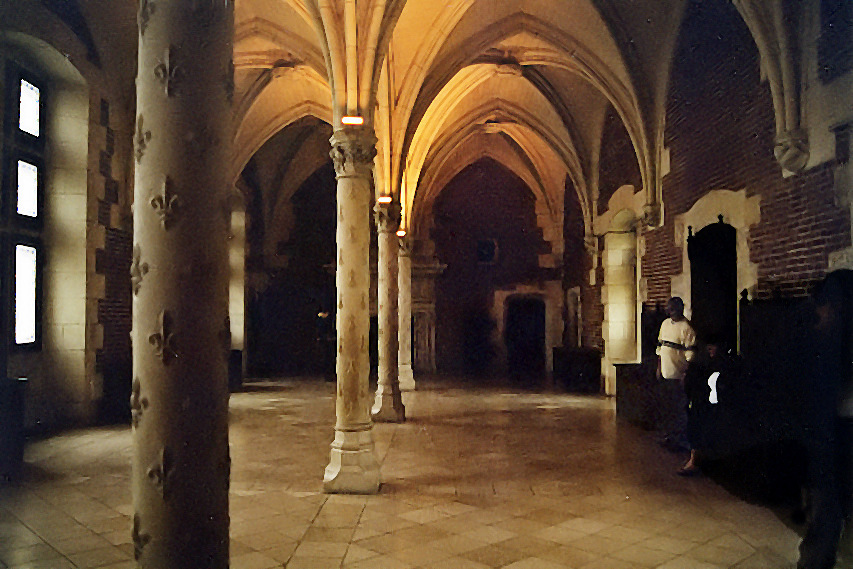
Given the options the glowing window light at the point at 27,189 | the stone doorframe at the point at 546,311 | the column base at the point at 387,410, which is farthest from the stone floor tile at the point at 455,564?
the stone doorframe at the point at 546,311

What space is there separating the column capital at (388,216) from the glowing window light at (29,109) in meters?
4.23

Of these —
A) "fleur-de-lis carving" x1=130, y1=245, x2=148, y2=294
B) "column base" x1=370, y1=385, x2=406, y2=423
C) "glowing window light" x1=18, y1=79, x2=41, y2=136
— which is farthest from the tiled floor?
"glowing window light" x1=18, y1=79, x2=41, y2=136

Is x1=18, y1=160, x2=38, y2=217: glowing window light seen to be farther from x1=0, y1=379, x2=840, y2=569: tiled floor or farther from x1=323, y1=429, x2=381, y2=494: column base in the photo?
x1=323, y1=429, x2=381, y2=494: column base

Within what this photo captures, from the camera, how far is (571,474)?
5.72m

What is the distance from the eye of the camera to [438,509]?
4.66 metres

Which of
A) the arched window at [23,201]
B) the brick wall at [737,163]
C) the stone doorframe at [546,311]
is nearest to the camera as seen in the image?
the brick wall at [737,163]

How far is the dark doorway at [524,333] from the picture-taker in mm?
17562

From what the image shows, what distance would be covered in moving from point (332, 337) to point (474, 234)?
4.67 meters

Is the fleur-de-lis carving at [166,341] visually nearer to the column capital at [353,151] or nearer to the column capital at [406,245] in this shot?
the column capital at [353,151]

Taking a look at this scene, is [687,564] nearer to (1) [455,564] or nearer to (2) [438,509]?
(1) [455,564]

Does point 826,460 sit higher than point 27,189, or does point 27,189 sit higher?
point 27,189

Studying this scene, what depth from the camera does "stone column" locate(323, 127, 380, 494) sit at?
5.23 metres

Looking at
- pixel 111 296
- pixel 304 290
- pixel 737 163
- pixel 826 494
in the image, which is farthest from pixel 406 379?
pixel 826 494

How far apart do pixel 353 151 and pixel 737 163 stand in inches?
167
